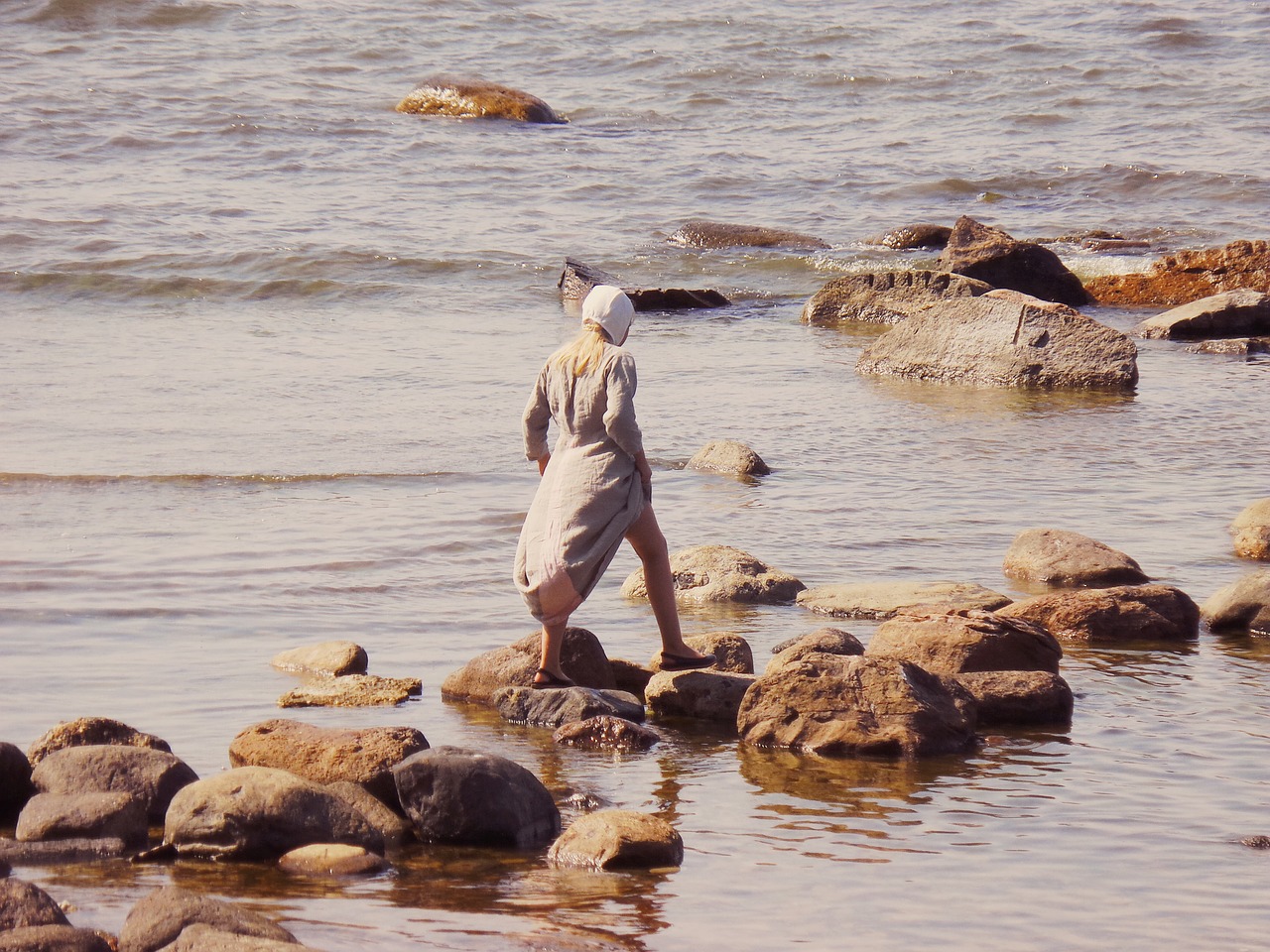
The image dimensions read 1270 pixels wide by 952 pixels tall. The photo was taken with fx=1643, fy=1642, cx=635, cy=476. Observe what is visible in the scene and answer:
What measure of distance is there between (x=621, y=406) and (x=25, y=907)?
284 cm

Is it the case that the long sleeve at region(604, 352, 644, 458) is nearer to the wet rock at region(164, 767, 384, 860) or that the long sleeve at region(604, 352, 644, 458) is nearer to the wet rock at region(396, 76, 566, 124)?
the wet rock at region(164, 767, 384, 860)

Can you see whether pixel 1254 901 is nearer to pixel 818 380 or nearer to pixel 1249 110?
pixel 818 380

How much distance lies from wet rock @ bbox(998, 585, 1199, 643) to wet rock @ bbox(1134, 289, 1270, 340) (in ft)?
28.8

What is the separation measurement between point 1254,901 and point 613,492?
2.68 metres

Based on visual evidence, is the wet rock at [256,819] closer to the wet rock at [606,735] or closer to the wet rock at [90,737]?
the wet rock at [90,737]

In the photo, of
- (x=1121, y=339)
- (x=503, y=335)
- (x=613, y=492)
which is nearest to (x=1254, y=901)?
(x=613, y=492)

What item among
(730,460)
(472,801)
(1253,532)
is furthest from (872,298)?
(472,801)

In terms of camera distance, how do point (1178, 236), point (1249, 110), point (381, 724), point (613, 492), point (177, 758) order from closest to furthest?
1. point (177, 758)
2. point (381, 724)
3. point (613, 492)
4. point (1178, 236)
5. point (1249, 110)

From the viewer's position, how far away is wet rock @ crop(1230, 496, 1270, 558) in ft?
25.3

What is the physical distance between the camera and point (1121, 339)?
12.5 metres

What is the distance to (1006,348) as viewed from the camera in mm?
12672

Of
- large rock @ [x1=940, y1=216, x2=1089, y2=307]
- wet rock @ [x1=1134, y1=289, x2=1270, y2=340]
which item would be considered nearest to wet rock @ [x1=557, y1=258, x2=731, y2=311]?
large rock @ [x1=940, y1=216, x2=1089, y2=307]

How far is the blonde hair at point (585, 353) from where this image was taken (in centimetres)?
596

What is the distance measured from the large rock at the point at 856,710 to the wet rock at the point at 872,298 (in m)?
10.6
